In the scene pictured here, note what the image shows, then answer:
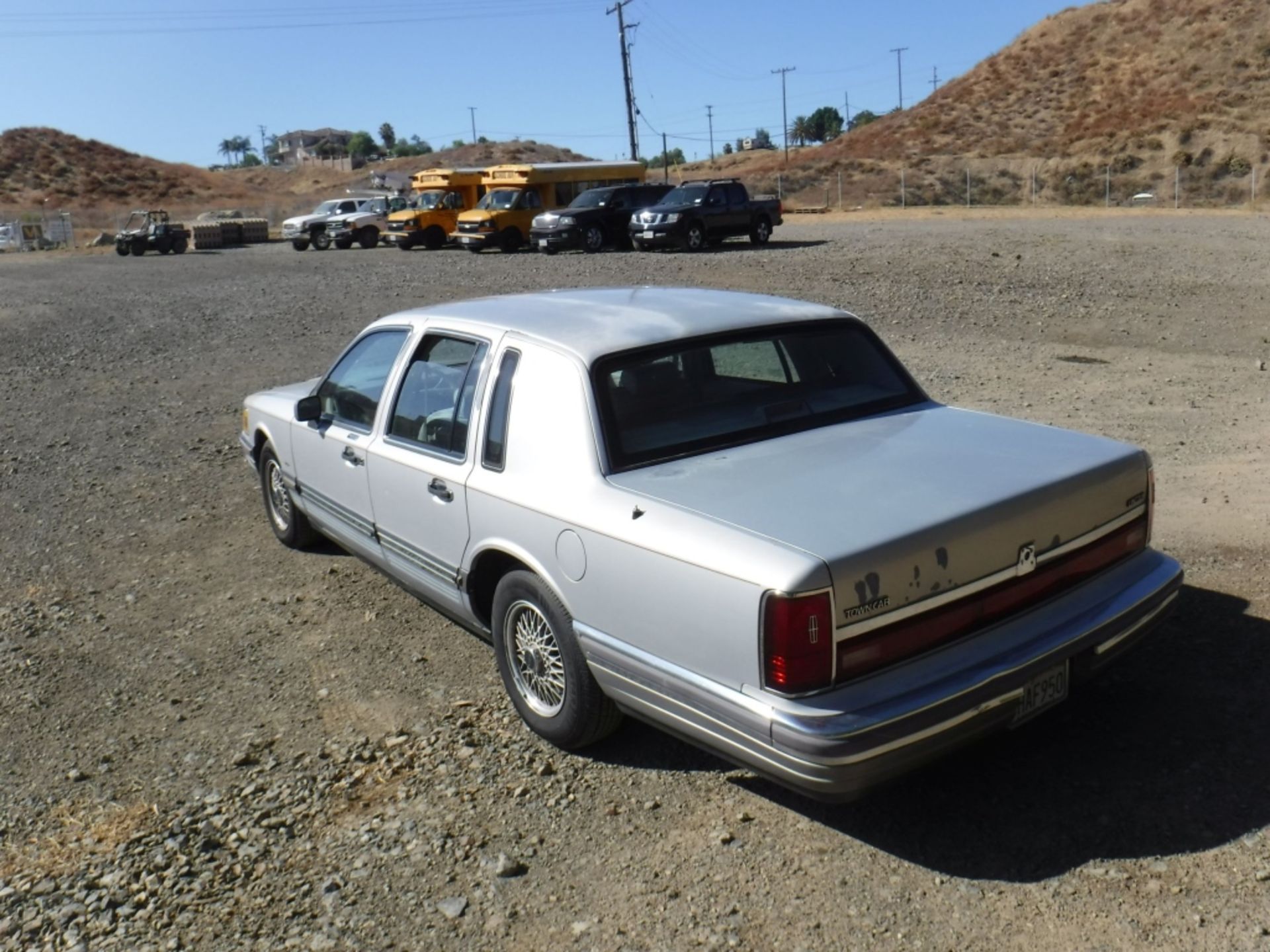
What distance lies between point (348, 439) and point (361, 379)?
0.33 m

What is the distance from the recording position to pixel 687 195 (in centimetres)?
2852

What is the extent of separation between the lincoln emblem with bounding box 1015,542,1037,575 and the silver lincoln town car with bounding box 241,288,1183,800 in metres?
0.01

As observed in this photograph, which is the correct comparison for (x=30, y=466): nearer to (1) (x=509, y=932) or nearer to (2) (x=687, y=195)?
(1) (x=509, y=932)

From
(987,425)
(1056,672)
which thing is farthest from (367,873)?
(987,425)

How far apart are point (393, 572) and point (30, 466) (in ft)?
A: 18.1

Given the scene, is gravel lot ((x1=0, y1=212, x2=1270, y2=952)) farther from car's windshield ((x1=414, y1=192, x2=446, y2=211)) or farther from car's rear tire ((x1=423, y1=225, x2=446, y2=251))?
car's windshield ((x1=414, y1=192, x2=446, y2=211))

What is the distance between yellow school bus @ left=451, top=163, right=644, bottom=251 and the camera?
3284 centimetres

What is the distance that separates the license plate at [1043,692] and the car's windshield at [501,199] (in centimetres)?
3065

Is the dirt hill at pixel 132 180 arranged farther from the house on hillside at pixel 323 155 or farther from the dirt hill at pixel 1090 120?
the dirt hill at pixel 1090 120

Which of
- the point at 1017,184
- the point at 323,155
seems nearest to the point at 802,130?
the point at 323,155

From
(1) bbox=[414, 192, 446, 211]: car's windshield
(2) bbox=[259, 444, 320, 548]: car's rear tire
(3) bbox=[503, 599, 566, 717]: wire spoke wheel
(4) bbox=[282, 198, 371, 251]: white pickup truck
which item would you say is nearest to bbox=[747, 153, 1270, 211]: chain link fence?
(1) bbox=[414, 192, 446, 211]: car's windshield

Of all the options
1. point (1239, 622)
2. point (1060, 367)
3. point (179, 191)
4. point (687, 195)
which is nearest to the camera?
point (1239, 622)

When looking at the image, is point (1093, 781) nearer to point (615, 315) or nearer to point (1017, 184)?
point (615, 315)

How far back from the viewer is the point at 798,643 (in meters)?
3.27
